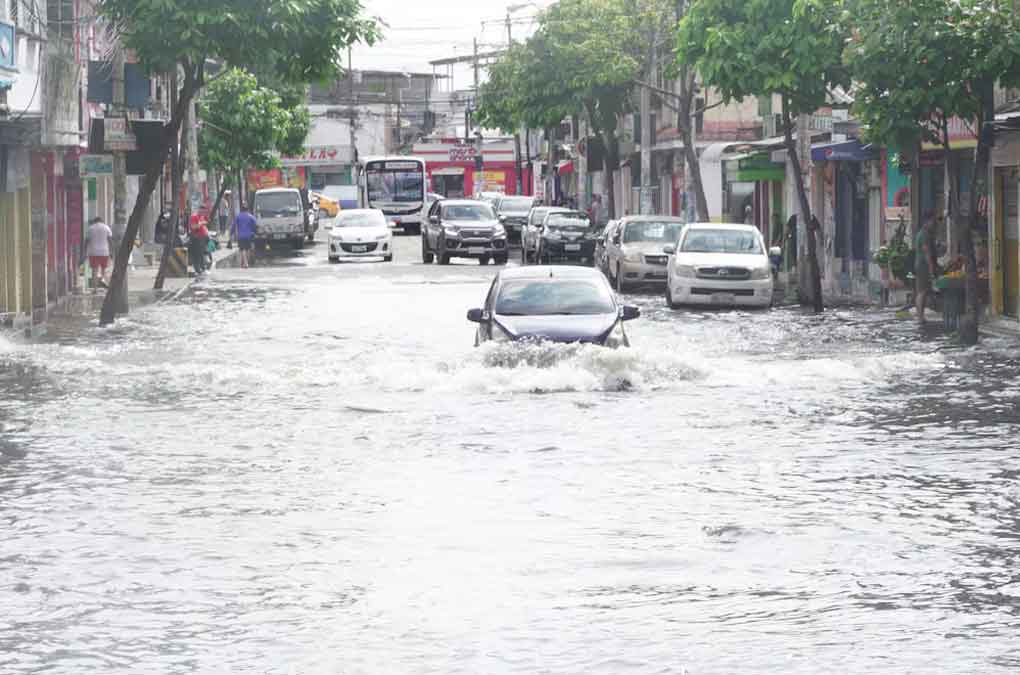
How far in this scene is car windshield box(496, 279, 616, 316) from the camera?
2250cm

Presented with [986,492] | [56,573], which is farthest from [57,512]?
[986,492]

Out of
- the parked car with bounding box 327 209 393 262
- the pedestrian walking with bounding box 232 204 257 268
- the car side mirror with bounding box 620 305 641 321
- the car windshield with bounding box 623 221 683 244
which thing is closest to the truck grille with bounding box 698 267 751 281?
the car windshield with bounding box 623 221 683 244

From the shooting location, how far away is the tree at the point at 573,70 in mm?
61719

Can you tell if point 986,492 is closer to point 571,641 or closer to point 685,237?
point 571,641

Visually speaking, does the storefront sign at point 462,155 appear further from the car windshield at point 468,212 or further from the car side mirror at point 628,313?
the car side mirror at point 628,313

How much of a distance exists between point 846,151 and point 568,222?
56.1 feet

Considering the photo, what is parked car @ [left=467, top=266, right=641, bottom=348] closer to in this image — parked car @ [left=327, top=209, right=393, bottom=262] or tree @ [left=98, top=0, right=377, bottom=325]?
tree @ [left=98, top=0, right=377, bottom=325]

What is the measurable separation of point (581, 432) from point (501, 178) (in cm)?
13416

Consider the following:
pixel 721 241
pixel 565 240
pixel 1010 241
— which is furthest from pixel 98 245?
pixel 1010 241

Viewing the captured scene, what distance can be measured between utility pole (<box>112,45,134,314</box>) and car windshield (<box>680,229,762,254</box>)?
1010 centimetres

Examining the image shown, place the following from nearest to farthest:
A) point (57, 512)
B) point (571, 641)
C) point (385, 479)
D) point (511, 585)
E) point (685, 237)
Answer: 1. point (571, 641)
2. point (511, 585)
3. point (57, 512)
4. point (385, 479)
5. point (685, 237)

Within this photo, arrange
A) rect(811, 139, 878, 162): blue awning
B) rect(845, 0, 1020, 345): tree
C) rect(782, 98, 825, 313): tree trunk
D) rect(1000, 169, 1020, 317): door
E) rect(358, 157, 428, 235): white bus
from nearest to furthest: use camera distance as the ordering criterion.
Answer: rect(845, 0, 1020, 345): tree, rect(1000, 169, 1020, 317): door, rect(782, 98, 825, 313): tree trunk, rect(811, 139, 878, 162): blue awning, rect(358, 157, 428, 235): white bus

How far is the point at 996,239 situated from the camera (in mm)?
32938

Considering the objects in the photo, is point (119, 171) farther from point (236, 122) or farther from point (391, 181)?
point (391, 181)
